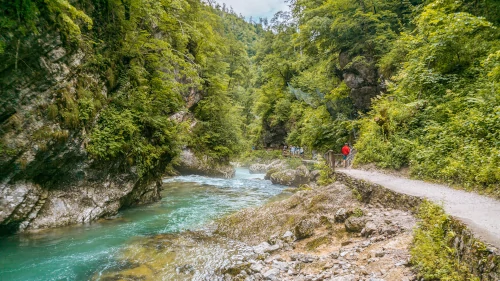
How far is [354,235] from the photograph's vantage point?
6.52 metres

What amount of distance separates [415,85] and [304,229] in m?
8.57

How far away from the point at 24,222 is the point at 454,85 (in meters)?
16.1

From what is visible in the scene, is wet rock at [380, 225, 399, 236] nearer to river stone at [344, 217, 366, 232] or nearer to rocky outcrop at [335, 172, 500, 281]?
rocky outcrop at [335, 172, 500, 281]

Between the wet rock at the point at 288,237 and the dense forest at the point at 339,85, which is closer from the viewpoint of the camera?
the dense forest at the point at 339,85

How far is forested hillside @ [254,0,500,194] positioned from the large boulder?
2.64m

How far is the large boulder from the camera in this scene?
20.9m

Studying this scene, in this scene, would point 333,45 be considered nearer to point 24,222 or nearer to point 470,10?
point 470,10

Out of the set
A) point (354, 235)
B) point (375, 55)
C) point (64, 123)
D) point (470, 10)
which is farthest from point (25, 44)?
point (375, 55)

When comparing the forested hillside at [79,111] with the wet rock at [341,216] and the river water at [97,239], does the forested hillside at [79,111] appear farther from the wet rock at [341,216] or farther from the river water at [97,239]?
the wet rock at [341,216]

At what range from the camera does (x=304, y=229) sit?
24.9ft

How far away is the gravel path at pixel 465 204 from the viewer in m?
3.86

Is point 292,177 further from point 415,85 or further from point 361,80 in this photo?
point 415,85

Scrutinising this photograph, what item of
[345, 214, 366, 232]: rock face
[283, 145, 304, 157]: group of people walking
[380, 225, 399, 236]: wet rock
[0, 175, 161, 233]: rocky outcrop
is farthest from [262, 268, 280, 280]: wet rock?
[283, 145, 304, 157]: group of people walking

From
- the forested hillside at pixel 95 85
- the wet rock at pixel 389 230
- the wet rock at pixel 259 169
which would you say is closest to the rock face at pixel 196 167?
the wet rock at pixel 259 169
